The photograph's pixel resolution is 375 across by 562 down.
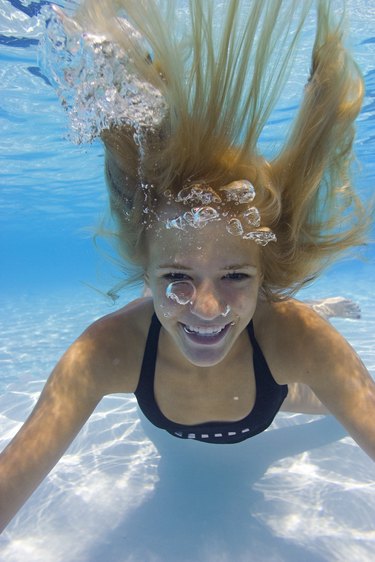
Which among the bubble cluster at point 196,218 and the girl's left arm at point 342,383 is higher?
the bubble cluster at point 196,218

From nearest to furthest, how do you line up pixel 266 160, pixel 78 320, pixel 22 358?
pixel 266 160 → pixel 22 358 → pixel 78 320

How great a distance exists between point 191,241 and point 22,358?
776 cm

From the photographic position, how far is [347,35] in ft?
8.34

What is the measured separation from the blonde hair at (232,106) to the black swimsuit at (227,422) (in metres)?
0.76

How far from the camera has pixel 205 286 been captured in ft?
8.07

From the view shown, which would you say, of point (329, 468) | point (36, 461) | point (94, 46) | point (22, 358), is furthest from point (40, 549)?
point (22, 358)

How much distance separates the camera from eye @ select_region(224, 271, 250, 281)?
2529mm

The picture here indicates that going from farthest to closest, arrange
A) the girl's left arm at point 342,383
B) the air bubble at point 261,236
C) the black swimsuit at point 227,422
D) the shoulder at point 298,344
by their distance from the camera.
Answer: the black swimsuit at point 227,422
the shoulder at point 298,344
the girl's left arm at point 342,383
the air bubble at point 261,236

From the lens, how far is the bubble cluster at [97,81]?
2908mm

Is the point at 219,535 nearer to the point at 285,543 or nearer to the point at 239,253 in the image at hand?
the point at 285,543

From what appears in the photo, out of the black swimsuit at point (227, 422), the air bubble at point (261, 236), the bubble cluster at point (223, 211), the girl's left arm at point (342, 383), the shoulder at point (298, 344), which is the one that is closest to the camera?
the bubble cluster at point (223, 211)

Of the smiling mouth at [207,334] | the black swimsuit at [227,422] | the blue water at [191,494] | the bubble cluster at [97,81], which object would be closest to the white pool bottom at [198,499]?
the blue water at [191,494]

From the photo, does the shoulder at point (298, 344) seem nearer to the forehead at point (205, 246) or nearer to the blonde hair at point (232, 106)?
the blonde hair at point (232, 106)

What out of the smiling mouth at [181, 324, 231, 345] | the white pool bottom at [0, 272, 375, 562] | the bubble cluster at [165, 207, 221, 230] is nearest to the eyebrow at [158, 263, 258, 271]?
the bubble cluster at [165, 207, 221, 230]
